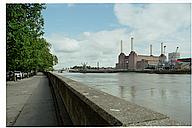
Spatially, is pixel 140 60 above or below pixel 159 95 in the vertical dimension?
above

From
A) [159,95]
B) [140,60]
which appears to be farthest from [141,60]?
[159,95]

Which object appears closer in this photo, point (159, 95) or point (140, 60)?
point (159, 95)

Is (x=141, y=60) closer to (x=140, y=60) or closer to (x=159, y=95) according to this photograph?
(x=140, y=60)

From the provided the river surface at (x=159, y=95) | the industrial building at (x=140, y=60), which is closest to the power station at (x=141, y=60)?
the industrial building at (x=140, y=60)

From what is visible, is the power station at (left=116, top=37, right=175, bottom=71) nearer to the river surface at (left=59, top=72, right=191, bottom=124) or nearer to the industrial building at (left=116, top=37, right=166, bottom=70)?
the industrial building at (left=116, top=37, right=166, bottom=70)

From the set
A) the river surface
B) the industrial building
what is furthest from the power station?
the river surface

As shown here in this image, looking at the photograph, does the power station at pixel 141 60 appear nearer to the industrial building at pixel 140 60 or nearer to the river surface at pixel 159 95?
the industrial building at pixel 140 60

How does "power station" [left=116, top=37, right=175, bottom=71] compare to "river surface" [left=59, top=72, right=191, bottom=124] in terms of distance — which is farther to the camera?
"power station" [left=116, top=37, right=175, bottom=71]

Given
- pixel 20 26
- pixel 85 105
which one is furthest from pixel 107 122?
pixel 20 26

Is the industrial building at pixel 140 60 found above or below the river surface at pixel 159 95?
above

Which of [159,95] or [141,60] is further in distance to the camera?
[141,60]

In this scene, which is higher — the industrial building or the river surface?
the industrial building

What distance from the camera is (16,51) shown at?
2297cm

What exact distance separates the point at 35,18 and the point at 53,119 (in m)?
16.7
